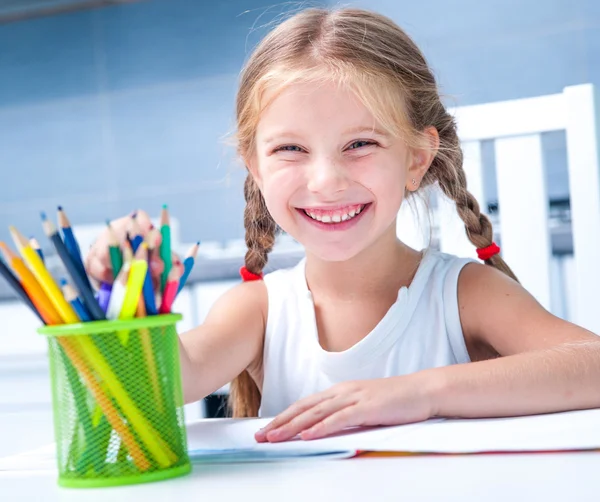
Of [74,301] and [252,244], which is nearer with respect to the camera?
[74,301]

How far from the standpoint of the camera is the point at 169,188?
2910mm

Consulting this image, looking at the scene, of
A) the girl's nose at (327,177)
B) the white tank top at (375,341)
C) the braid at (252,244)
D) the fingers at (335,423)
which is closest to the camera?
the fingers at (335,423)

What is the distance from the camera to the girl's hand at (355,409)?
0.67 meters

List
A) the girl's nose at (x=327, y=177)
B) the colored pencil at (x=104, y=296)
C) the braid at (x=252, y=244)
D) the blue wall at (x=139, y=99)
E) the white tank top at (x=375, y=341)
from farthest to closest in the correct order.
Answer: the blue wall at (x=139, y=99)
the braid at (x=252, y=244)
the white tank top at (x=375, y=341)
the girl's nose at (x=327, y=177)
the colored pencil at (x=104, y=296)

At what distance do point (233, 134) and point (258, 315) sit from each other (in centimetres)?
25

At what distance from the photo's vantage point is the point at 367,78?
1.00 m

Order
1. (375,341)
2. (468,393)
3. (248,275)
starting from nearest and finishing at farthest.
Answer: (468,393) < (375,341) < (248,275)

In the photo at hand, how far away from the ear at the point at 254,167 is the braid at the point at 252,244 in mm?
66

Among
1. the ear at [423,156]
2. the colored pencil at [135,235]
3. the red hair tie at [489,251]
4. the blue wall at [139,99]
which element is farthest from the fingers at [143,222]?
the blue wall at [139,99]

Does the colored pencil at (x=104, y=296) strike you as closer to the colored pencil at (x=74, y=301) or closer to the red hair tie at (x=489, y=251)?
the colored pencil at (x=74, y=301)

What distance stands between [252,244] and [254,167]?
137 millimetres

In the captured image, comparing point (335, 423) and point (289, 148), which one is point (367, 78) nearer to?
point (289, 148)

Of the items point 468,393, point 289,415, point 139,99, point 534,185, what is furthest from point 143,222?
point 139,99

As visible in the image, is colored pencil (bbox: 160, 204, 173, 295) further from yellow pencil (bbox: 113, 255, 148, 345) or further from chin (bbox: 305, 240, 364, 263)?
chin (bbox: 305, 240, 364, 263)
